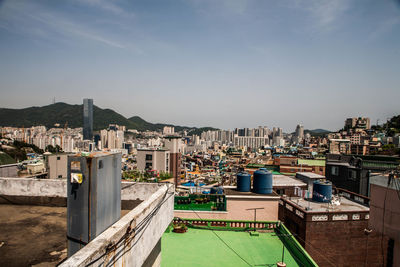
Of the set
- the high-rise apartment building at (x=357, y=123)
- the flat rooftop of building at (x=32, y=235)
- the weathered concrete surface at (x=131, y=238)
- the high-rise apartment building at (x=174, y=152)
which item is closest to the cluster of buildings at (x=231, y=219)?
the weathered concrete surface at (x=131, y=238)

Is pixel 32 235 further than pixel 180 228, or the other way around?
pixel 180 228

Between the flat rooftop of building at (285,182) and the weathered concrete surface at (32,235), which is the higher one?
the weathered concrete surface at (32,235)

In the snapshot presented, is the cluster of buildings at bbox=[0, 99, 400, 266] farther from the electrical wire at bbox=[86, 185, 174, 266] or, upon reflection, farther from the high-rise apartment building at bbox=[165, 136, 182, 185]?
the high-rise apartment building at bbox=[165, 136, 182, 185]

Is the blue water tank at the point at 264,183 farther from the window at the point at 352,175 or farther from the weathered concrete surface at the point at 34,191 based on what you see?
the weathered concrete surface at the point at 34,191

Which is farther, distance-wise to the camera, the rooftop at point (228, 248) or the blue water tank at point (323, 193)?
the blue water tank at point (323, 193)

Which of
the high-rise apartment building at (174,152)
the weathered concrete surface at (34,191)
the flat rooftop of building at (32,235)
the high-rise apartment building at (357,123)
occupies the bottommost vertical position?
the high-rise apartment building at (174,152)

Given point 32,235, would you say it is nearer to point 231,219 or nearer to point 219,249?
point 219,249

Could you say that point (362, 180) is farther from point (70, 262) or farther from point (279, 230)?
point (70, 262)

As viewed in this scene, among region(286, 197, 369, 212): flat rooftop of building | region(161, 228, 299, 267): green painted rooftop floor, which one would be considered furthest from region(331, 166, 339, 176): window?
region(161, 228, 299, 267): green painted rooftop floor

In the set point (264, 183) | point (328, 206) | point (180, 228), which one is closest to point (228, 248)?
point (180, 228)
